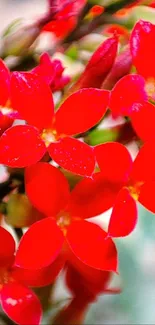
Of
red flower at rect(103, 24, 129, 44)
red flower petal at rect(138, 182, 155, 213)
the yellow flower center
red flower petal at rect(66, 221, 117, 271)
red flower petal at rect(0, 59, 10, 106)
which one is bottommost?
red flower petal at rect(66, 221, 117, 271)

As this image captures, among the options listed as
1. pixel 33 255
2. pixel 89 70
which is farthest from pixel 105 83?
pixel 33 255

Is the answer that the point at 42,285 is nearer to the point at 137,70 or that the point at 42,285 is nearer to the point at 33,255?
the point at 33,255

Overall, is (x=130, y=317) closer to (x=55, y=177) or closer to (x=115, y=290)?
(x=115, y=290)

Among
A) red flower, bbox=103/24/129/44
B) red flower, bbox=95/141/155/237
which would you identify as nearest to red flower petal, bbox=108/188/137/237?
red flower, bbox=95/141/155/237

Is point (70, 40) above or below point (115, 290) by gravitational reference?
above

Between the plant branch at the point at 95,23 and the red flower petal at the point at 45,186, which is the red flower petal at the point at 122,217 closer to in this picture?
the red flower petal at the point at 45,186

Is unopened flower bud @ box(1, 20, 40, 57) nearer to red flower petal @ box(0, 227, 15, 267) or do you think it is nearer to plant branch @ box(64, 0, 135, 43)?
plant branch @ box(64, 0, 135, 43)
